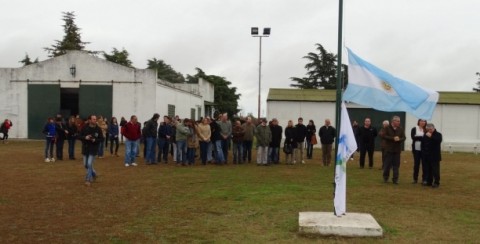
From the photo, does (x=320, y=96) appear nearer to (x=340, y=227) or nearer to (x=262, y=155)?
(x=262, y=155)

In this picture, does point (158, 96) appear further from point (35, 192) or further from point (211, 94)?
point (35, 192)

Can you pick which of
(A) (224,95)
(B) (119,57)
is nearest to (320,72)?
(A) (224,95)

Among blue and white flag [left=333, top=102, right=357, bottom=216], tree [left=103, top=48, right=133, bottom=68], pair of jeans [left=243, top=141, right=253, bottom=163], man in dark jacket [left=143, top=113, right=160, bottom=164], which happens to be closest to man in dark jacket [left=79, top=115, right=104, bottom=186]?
man in dark jacket [left=143, top=113, right=160, bottom=164]

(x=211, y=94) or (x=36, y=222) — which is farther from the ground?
(x=211, y=94)

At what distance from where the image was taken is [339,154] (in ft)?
26.3

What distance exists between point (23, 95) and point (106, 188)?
23160 mm

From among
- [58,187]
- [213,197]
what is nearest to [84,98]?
[58,187]

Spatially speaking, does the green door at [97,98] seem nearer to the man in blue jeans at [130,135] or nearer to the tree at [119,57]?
the man in blue jeans at [130,135]

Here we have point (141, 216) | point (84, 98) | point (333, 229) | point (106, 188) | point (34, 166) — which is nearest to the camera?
point (333, 229)

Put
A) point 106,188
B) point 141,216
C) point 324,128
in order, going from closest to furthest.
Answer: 1. point 141,216
2. point 106,188
3. point 324,128

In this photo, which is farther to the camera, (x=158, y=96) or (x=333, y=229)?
(x=158, y=96)

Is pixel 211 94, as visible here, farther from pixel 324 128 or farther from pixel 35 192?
pixel 35 192

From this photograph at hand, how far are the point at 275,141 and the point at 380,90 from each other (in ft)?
36.2

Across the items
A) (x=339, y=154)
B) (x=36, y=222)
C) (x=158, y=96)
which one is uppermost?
(x=158, y=96)
